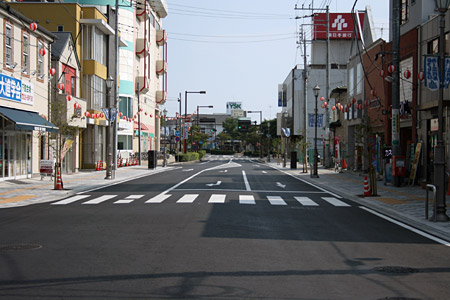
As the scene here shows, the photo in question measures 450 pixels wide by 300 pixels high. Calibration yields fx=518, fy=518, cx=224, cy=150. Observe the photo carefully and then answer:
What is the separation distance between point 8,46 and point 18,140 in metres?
4.91

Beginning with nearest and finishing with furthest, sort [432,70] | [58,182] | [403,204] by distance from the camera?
[432,70] → [403,204] → [58,182]

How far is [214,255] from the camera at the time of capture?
8.74 m

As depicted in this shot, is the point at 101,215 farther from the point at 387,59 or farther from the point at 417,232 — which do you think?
the point at 387,59

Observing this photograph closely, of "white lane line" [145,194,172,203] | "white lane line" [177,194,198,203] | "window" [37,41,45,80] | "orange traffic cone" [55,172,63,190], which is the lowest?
"white lane line" [145,194,172,203]

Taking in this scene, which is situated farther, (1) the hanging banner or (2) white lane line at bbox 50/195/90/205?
(2) white lane line at bbox 50/195/90/205

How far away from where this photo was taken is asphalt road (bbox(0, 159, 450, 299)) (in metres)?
6.62

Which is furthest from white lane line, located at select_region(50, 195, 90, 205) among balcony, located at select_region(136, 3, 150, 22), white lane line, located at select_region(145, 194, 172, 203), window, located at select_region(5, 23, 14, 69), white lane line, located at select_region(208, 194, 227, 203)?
balcony, located at select_region(136, 3, 150, 22)

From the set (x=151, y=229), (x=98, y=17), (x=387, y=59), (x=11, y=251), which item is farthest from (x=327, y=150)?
(x=11, y=251)

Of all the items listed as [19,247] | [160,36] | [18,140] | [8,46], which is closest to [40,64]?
[8,46]

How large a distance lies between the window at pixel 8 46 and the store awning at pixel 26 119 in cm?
221

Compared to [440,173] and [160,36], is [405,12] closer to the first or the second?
[440,173]

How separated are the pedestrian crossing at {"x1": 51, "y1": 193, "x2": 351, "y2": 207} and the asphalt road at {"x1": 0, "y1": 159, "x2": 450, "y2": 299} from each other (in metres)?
1.84

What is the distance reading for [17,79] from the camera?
25281 millimetres

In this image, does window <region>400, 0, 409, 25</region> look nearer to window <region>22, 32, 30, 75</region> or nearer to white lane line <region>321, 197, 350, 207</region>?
white lane line <region>321, 197, 350, 207</region>
